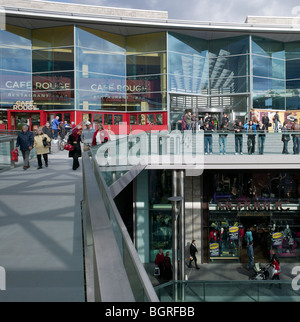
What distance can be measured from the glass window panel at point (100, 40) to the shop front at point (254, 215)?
2061 cm

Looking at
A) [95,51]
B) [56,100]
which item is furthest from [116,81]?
[56,100]

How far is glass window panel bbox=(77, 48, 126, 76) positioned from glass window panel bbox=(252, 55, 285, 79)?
43.9ft

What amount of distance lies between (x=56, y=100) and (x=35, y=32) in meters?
6.98

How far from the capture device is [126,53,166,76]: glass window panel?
3422 centimetres

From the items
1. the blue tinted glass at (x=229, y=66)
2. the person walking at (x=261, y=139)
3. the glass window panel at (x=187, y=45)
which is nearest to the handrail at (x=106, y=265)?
the person walking at (x=261, y=139)

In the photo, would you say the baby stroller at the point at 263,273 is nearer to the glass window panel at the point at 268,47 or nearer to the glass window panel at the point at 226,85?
the glass window panel at the point at 226,85

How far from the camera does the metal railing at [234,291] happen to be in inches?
371

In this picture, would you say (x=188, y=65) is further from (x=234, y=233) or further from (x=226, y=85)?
(x=234, y=233)

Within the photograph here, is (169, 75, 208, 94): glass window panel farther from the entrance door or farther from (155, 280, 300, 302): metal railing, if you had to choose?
(155, 280, 300, 302): metal railing

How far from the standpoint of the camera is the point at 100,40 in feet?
111

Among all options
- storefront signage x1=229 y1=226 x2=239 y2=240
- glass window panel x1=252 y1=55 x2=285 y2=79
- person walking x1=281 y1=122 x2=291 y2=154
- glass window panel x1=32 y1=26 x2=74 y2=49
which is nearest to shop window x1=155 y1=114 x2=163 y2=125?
glass window panel x1=252 y1=55 x2=285 y2=79

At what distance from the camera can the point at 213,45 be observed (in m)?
36.0

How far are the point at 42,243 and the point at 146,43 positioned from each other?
107ft

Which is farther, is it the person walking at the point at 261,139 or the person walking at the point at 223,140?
the person walking at the point at 223,140
